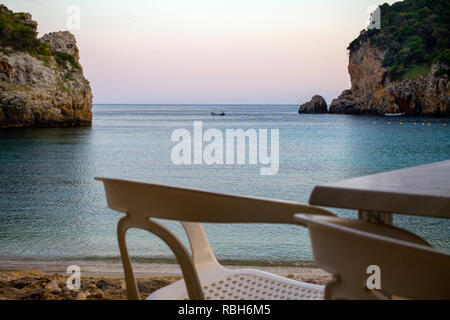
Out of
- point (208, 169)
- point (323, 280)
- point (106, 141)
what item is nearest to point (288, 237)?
point (323, 280)

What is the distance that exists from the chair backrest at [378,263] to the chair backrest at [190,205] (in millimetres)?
295

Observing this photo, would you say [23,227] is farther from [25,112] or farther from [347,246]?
[25,112]

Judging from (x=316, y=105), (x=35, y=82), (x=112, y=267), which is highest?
(x=35, y=82)

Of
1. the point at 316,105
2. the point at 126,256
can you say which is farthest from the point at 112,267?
the point at 316,105

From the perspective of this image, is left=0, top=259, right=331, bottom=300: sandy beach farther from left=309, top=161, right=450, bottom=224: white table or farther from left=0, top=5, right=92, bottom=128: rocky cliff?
left=0, top=5, right=92, bottom=128: rocky cliff

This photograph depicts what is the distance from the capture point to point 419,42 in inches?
2808

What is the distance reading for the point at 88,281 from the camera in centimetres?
430

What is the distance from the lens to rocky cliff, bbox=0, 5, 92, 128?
4300 centimetres

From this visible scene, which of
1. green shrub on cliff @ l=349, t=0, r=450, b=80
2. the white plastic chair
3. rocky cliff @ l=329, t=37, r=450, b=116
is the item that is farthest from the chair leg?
green shrub on cliff @ l=349, t=0, r=450, b=80

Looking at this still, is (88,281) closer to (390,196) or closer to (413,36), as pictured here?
(390,196)

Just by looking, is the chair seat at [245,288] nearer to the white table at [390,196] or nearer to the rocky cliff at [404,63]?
the white table at [390,196]

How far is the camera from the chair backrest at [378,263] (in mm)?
707

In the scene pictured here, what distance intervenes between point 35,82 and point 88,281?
44.4 m

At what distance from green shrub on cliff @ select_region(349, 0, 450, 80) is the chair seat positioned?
7008cm
